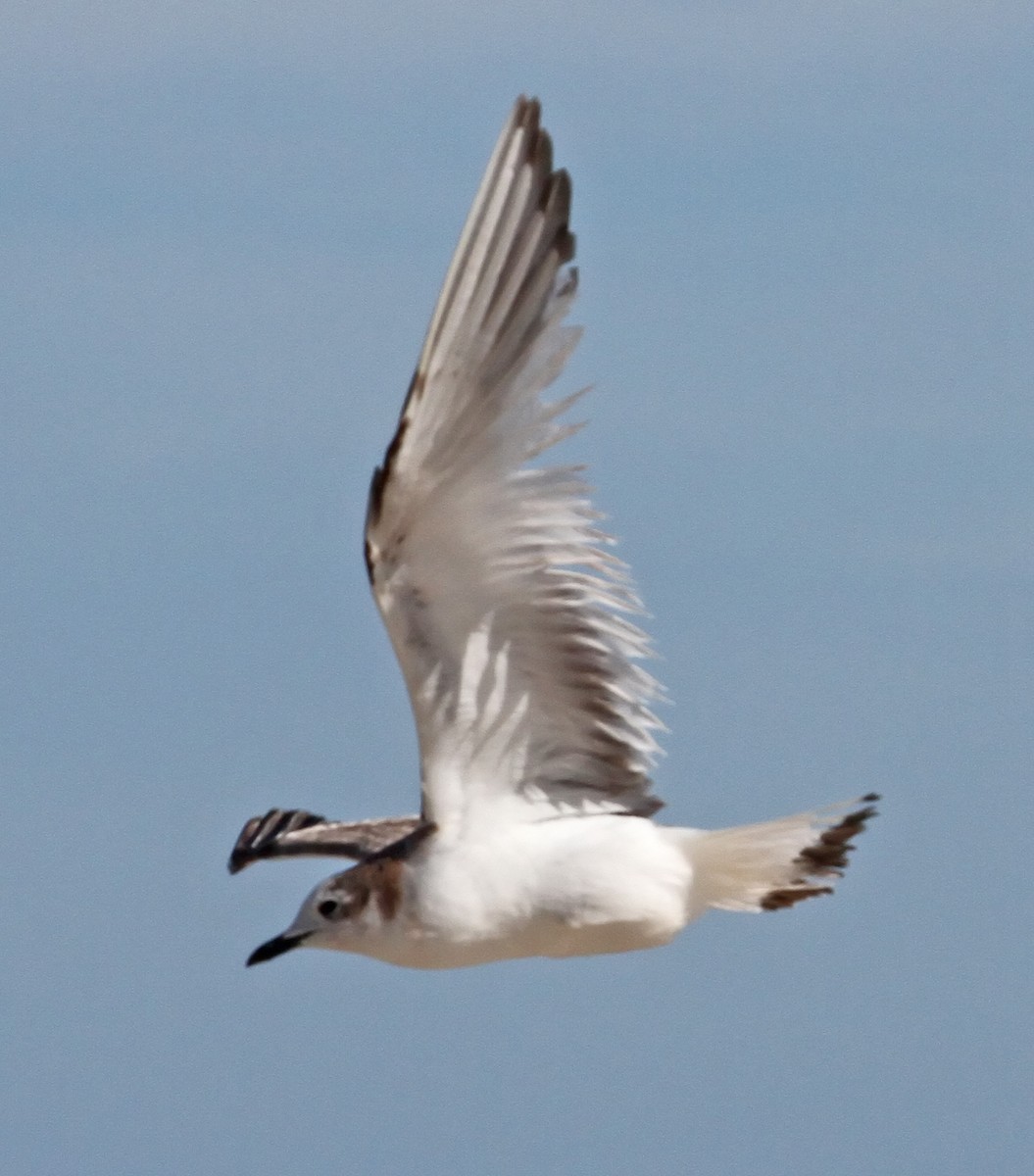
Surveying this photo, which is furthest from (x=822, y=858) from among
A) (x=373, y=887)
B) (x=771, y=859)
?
(x=373, y=887)

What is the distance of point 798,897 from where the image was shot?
10344 mm

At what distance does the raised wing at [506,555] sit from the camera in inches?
355

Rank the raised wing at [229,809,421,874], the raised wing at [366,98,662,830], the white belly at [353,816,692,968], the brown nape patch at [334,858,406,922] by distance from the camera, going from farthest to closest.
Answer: the raised wing at [229,809,421,874]
the brown nape patch at [334,858,406,922]
the white belly at [353,816,692,968]
the raised wing at [366,98,662,830]

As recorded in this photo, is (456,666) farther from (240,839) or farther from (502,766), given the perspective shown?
(240,839)

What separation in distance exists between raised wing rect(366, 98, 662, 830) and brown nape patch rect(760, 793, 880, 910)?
650mm

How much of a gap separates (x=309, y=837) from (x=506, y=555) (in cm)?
258

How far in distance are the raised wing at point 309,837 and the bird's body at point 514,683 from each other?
0.98 meters

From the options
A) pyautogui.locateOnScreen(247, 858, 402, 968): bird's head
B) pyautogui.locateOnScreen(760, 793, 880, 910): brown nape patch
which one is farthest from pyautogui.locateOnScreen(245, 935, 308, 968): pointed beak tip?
pyautogui.locateOnScreen(760, 793, 880, 910): brown nape patch

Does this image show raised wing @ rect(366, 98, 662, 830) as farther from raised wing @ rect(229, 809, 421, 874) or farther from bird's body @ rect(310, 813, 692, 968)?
raised wing @ rect(229, 809, 421, 874)

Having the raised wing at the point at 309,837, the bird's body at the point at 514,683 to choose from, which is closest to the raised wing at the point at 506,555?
the bird's body at the point at 514,683

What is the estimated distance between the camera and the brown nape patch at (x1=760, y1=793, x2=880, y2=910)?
1023 centimetres

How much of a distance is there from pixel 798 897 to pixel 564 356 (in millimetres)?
2335

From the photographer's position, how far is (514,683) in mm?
9766

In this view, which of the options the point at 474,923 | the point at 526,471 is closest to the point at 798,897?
the point at 474,923
